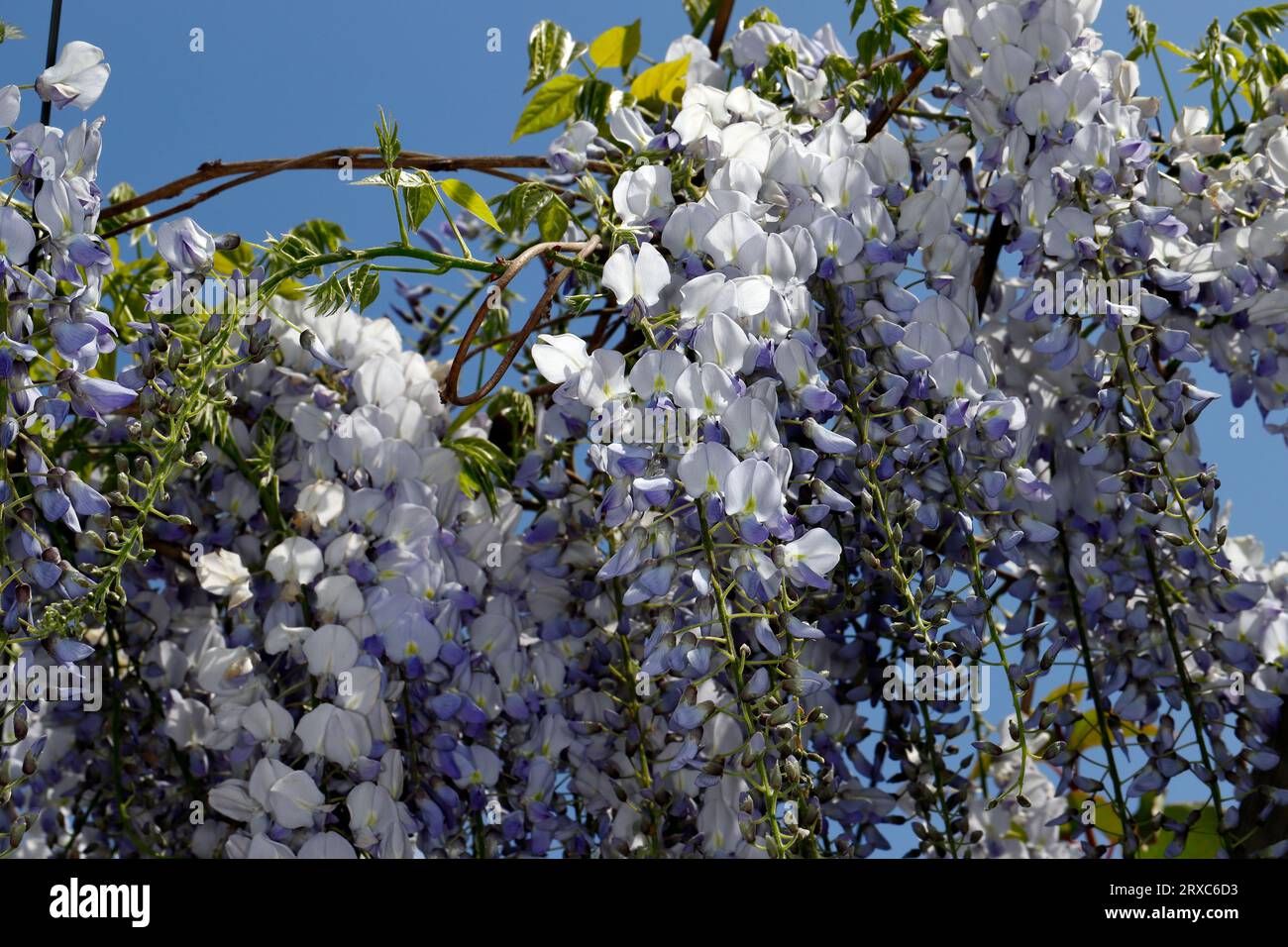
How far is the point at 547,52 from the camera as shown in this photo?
1.69 meters

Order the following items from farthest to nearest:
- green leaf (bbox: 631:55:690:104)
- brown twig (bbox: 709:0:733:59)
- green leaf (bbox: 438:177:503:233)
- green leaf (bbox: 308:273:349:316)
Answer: brown twig (bbox: 709:0:733:59) → green leaf (bbox: 631:55:690:104) → green leaf (bbox: 438:177:503:233) → green leaf (bbox: 308:273:349:316)

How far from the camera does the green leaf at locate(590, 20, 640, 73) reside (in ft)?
5.51

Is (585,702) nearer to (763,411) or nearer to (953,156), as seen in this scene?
(763,411)

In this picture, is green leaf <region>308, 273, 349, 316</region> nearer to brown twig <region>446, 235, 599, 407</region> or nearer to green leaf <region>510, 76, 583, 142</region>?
brown twig <region>446, 235, 599, 407</region>

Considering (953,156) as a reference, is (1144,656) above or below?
below

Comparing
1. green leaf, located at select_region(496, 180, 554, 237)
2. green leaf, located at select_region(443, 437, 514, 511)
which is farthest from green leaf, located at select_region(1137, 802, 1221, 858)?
green leaf, located at select_region(496, 180, 554, 237)

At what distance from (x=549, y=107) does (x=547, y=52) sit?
8 cm

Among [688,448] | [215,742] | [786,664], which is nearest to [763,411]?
[688,448]

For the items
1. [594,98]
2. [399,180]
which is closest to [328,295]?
[399,180]

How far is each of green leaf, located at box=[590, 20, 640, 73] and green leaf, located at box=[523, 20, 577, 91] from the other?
0.04 meters

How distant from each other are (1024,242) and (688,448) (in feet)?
1.74

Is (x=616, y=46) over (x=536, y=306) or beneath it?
over

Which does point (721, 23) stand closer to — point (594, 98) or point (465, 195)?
point (594, 98)

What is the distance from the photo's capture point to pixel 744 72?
5.49 feet
